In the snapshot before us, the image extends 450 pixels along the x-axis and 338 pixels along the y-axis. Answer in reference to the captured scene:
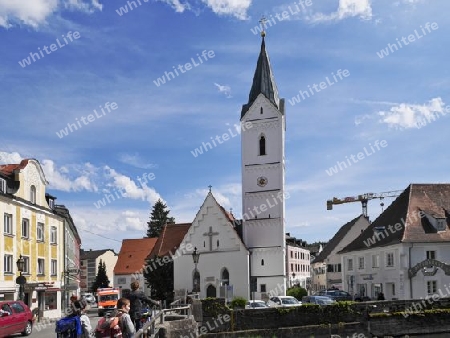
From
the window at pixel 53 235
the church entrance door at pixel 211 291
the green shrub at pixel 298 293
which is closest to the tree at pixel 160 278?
the church entrance door at pixel 211 291

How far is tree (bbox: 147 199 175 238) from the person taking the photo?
91.9 meters

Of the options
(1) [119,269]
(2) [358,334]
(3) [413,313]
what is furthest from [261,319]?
(1) [119,269]

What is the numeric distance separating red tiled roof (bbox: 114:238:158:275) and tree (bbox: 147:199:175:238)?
6829 mm

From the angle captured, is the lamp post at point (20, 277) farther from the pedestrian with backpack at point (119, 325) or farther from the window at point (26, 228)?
the pedestrian with backpack at point (119, 325)

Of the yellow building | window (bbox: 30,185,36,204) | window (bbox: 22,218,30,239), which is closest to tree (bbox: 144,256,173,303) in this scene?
the yellow building

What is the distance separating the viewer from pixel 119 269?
83.6 meters

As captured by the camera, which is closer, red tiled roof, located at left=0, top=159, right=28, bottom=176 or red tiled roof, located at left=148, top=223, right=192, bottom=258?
red tiled roof, located at left=0, top=159, right=28, bottom=176

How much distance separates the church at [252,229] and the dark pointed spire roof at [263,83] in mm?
130

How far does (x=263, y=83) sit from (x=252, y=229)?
53.0 ft

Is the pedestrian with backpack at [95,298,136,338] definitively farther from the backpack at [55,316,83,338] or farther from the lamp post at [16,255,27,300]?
the lamp post at [16,255,27,300]

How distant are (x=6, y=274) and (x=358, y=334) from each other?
19504 millimetres

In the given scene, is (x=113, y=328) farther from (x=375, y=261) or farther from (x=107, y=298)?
(x=375, y=261)

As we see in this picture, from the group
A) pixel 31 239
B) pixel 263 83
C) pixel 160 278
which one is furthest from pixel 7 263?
pixel 263 83

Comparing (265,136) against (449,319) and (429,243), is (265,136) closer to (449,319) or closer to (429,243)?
(429,243)
